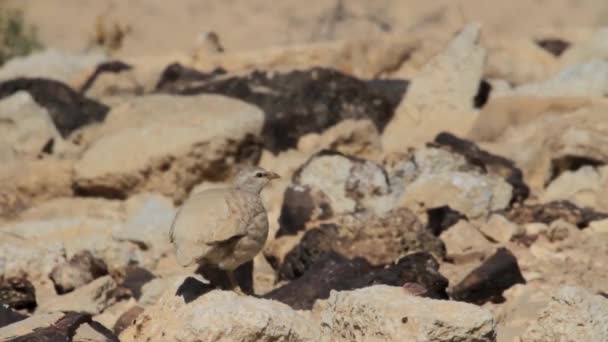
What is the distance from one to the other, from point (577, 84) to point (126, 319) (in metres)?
6.25

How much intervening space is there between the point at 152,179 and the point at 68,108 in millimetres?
2931

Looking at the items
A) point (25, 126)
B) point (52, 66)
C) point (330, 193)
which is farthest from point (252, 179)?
point (52, 66)

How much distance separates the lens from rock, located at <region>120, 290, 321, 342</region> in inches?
274

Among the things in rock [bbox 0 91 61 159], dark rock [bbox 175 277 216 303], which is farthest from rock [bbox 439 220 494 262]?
rock [bbox 0 91 61 159]

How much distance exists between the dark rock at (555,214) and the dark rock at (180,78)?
5.26 m

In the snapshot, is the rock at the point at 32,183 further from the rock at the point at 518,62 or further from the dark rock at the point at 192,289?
the rock at the point at 518,62

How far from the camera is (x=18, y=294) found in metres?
9.59

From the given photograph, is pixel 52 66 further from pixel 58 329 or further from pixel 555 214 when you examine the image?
pixel 58 329

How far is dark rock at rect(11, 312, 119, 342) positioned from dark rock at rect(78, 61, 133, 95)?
9221 mm

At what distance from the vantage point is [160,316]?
7.57m

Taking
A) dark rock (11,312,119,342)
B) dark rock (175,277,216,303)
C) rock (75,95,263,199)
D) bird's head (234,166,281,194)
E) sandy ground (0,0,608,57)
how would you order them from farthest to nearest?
sandy ground (0,0,608,57)
rock (75,95,263,199)
bird's head (234,166,281,194)
dark rock (175,277,216,303)
dark rock (11,312,119,342)

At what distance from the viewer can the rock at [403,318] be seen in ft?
22.4

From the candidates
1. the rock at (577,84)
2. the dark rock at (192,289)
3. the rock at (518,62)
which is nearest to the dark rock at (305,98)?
the rock at (577,84)

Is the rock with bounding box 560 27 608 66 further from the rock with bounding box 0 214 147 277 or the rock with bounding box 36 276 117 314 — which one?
the rock with bounding box 36 276 117 314
